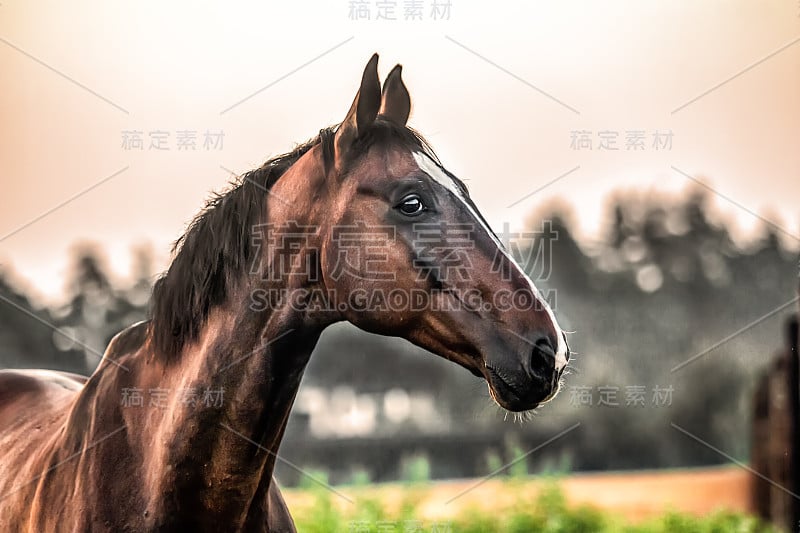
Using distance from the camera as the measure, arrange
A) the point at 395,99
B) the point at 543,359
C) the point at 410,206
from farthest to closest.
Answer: the point at 395,99, the point at 410,206, the point at 543,359

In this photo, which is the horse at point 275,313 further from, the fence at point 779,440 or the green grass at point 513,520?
the fence at point 779,440

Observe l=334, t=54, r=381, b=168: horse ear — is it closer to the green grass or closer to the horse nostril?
the horse nostril

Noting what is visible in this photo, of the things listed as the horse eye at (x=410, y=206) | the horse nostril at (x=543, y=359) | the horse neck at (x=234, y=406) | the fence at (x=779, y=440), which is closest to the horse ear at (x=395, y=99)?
the horse eye at (x=410, y=206)

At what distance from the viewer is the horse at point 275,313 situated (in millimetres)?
1315

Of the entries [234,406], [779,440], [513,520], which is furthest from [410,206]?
[779,440]

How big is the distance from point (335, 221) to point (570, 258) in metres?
1.92

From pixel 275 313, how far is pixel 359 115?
1.33 feet

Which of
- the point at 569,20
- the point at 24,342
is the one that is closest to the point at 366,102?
the point at 569,20

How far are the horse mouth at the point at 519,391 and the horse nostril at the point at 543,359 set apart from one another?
0.02 meters

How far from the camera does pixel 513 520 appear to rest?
3.03 meters

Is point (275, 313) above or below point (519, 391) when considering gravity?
above

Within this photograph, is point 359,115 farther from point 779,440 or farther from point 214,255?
point 779,440

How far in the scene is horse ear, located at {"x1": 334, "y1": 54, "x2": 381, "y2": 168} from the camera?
1.38 m

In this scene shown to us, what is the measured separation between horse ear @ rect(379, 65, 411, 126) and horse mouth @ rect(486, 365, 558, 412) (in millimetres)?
574
